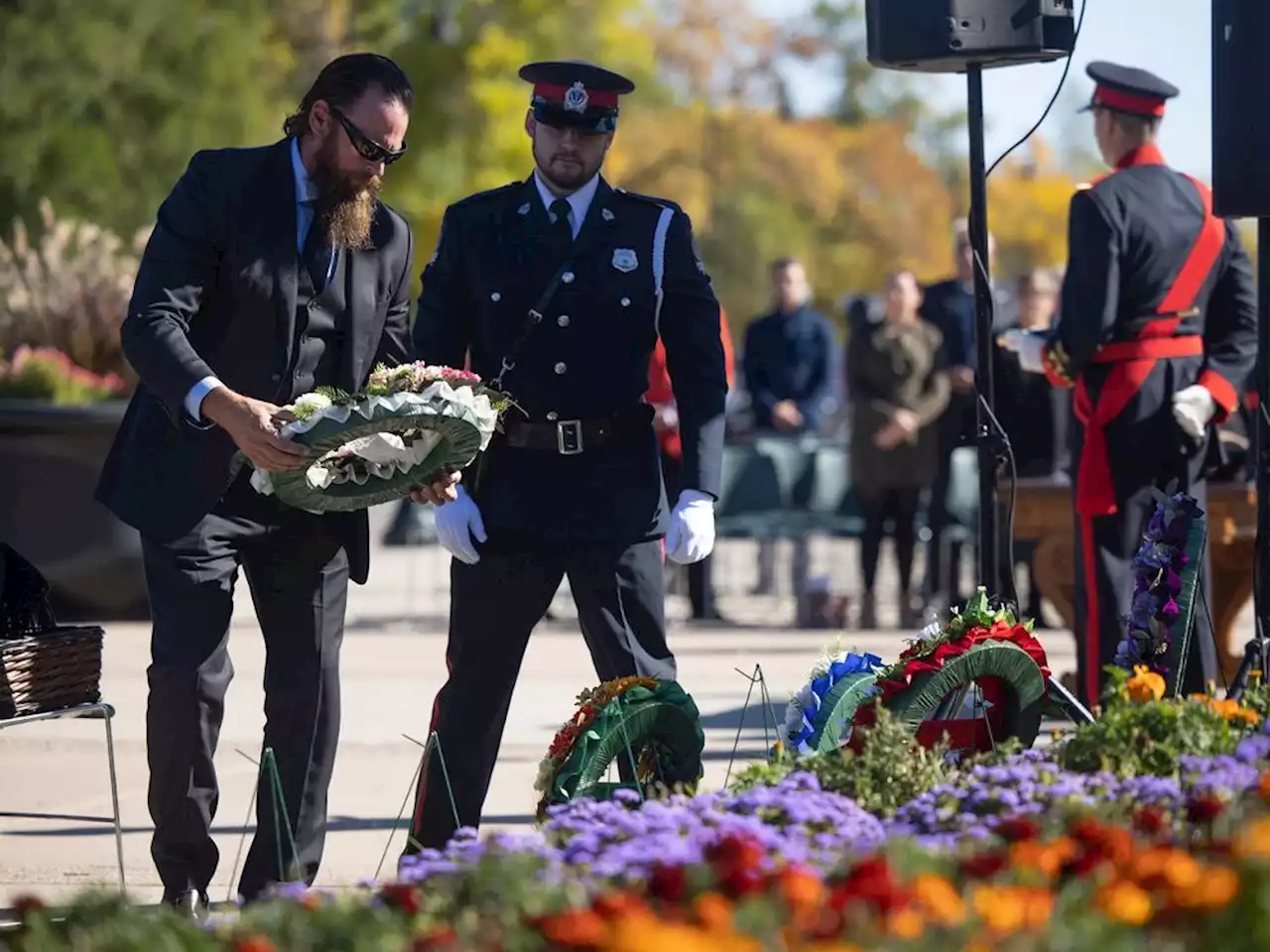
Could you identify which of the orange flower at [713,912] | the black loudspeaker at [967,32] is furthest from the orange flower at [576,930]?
Result: the black loudspeaker at [967,32]

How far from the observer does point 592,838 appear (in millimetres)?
4184

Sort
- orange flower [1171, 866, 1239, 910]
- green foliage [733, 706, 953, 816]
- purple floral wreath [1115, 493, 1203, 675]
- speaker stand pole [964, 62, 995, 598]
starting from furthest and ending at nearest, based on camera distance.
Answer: speaker stand pole [964, 62, 995, 598] → purple floral wreath [1115, 493, 1203, 675] → green foliage [733, 706, 953, 816] → orange flower [1171, 866, 1239, 910]

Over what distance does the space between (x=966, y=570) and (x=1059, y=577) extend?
7345 mm

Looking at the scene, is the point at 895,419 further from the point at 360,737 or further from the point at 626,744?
the point at 626,744

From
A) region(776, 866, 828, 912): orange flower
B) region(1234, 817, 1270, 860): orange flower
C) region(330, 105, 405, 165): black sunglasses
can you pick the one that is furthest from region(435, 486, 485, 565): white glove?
region(1234, 817, 1270, 860): orange flower

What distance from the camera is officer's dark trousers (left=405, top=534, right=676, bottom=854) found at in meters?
6.14

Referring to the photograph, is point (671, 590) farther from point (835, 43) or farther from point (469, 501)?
point (835, 43)

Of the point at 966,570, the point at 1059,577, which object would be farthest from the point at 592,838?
the point at 966,570

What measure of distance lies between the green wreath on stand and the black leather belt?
72cm

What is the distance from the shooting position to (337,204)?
5.92m

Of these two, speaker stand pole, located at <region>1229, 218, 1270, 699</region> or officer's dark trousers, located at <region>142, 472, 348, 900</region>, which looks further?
speaker stand pole, located at <region>1229, 218, 1270, 699</region>

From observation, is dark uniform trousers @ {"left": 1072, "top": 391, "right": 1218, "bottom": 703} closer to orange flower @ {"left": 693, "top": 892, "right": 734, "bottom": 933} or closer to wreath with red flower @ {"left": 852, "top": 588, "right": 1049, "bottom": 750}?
wreath with red flower @ {"left": 852, "top": 588, "right": 1049, "bottom": 750}

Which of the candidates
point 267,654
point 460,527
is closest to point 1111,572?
point 460,527

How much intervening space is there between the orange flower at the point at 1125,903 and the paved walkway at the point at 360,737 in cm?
322
